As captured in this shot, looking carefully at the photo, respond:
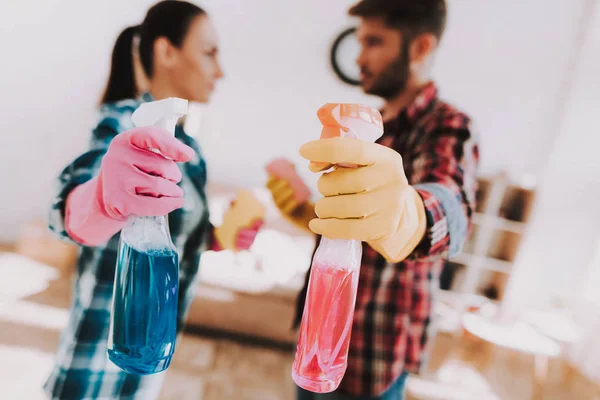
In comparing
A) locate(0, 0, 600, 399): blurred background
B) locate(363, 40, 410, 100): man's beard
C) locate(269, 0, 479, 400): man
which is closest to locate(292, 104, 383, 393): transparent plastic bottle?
locate(269, 0, 479, 400): man

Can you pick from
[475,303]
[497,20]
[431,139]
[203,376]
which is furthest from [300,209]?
[497,20]

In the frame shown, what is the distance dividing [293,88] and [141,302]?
2235mm

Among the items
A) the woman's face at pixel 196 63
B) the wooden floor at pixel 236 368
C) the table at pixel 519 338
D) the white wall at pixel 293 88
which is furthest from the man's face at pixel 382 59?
the white wall at pixel 293 88

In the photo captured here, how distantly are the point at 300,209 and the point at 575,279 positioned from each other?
2.37 m

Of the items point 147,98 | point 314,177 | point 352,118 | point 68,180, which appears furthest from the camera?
point 314,177

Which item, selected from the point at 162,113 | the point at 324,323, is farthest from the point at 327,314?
the point at 162,113

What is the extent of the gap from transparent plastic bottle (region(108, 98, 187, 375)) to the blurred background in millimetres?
1502

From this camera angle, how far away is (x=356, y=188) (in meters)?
0.33

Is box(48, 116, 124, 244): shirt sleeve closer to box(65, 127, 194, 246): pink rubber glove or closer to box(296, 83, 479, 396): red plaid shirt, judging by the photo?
box(65, 127, 194, 246): pink rubber glove

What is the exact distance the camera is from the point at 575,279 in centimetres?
242

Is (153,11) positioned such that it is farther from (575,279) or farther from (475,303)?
(575,279)

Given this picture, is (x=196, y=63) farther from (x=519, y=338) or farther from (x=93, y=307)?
(x=519, y=338)

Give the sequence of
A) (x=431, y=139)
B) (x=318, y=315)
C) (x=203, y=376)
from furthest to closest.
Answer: (x=203, y=376)
(x=431, y=139)
(x=318, y=315)

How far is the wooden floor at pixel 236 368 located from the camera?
1.53 m
